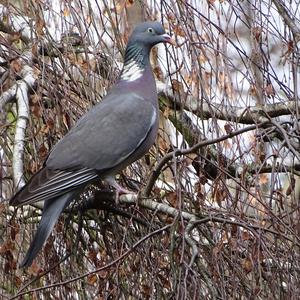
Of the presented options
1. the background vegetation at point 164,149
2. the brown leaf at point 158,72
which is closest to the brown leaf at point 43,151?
the background vegetation at point 164,149

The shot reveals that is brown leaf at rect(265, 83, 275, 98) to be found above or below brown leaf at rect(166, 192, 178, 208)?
above

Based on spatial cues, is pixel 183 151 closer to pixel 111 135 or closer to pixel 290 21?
pixel 290 21

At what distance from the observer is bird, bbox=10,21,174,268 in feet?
11.7

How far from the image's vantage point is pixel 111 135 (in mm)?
3971

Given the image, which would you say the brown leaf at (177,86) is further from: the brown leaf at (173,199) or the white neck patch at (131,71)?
the brown leaf at (173,199)

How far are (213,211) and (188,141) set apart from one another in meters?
1.02

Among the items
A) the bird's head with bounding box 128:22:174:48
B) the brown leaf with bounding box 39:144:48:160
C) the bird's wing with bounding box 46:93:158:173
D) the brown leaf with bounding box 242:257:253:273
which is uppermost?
the bird's head with bounding box 128:22:174:48

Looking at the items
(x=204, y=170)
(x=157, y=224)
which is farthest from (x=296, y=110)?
(x=157, y=224)


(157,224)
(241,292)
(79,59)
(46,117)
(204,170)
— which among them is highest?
(79,59)

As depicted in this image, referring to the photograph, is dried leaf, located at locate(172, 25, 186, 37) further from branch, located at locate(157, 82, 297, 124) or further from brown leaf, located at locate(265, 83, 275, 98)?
brown leaf, located at locate(265, 83, 275, 98)

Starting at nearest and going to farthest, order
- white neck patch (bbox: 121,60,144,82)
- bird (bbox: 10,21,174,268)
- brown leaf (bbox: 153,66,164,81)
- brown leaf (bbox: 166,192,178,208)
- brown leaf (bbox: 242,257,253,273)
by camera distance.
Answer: brown leaf (bbox: 242,257,253,273), brown leaf (bbox: 166,192,178,208), bird (bbox: 10,21,174,268), white neck patch (bbox: 121,60,144,82), brown leaf (bbox: 153,66,164,81)

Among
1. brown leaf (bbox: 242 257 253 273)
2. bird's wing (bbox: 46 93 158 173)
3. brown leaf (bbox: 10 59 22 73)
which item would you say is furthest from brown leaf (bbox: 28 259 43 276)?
brown leaf (bbox: 10 59 22 73)

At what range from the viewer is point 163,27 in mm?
3766

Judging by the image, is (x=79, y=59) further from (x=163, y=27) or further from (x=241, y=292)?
(x=241, y=292)
